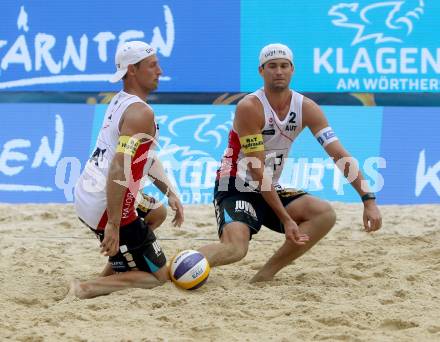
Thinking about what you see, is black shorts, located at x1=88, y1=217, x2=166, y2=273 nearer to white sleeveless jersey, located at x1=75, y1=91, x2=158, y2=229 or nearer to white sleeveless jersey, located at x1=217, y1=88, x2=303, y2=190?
white sleeveless jersey, located at x1=75, y1=91, x2=158, y2=229

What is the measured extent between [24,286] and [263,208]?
1.48 metres

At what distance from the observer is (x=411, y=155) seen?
7.60m

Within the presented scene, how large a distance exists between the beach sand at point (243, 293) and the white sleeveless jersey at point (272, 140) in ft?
2.15

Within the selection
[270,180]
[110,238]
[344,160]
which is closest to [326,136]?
[344,160]

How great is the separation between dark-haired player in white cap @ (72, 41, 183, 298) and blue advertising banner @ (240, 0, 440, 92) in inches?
129

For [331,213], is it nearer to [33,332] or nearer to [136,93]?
[136,93]

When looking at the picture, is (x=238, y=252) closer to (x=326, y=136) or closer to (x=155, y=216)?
(x=155, y=216)

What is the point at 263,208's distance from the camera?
5.01 metres

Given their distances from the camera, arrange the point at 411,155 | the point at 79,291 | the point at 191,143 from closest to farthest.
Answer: the point at 79,291 < the point at 411,155 < the point at 191,143

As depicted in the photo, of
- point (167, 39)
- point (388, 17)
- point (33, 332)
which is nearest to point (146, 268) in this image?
point (33, 332)

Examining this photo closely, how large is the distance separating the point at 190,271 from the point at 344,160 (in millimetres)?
1156

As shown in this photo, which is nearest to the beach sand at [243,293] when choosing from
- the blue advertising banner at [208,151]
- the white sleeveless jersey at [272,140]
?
the white sleeveless jersey at [272,140]

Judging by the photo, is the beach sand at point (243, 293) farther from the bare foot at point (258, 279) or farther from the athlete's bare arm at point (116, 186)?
the athlete's bare arm at point (116, 186)

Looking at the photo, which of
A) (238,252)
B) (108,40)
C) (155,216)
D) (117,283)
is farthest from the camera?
(108,40)
